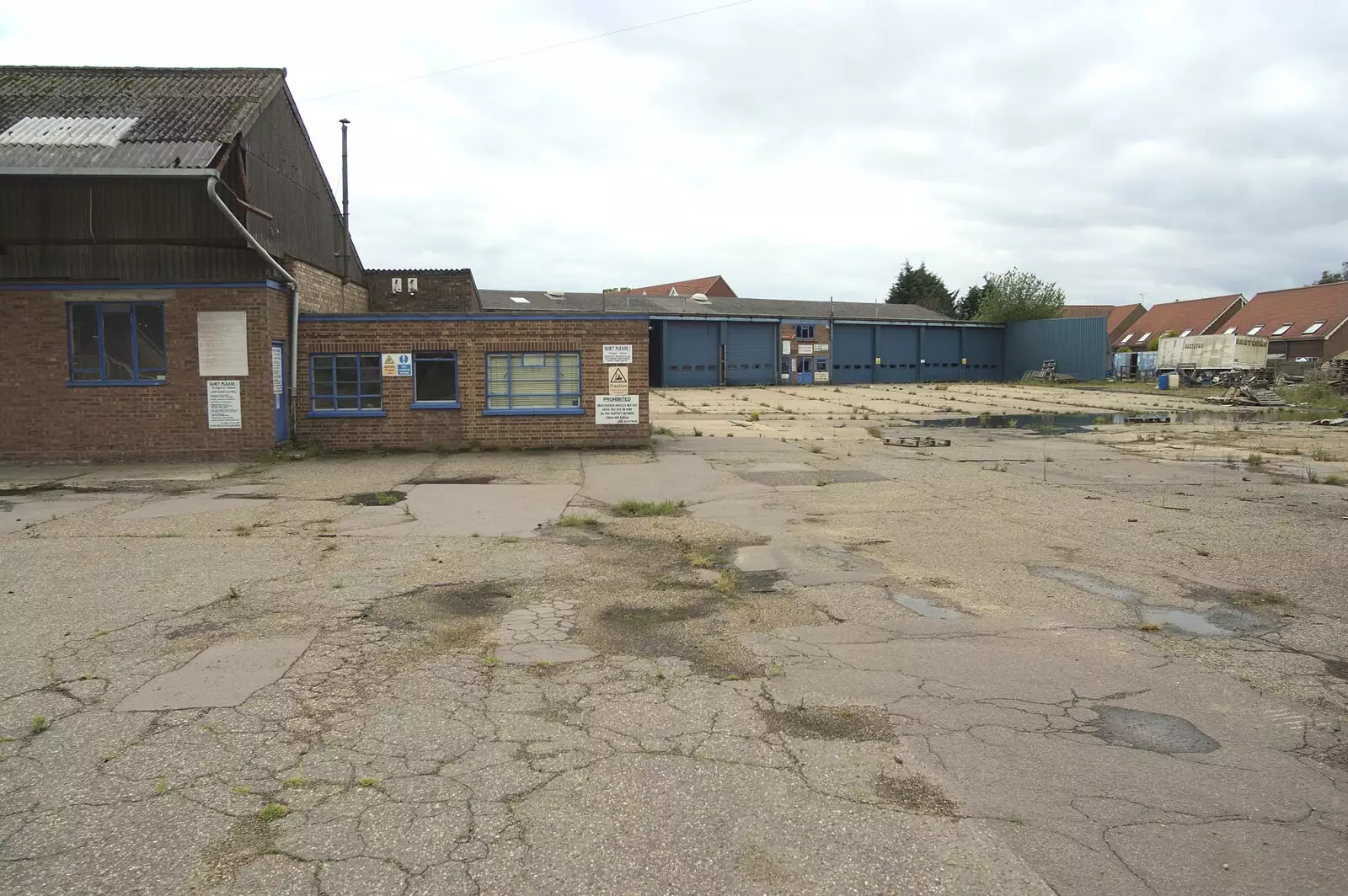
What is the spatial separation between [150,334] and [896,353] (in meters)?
42.9

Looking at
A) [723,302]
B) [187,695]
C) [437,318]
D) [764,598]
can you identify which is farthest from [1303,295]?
[187,695]

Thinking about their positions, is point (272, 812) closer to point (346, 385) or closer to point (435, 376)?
point (435, 376)

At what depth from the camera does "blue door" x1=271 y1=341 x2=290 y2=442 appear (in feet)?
55.4

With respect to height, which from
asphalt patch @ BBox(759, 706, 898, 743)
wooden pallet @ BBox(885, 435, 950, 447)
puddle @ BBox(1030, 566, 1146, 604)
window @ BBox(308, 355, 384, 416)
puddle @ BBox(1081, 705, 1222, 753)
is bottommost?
puddle @ BBox(1081, 705, 1222, 753)

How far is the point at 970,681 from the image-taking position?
5.29 metres

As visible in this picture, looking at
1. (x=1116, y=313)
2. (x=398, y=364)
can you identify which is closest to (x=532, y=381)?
(x=398, y=364)

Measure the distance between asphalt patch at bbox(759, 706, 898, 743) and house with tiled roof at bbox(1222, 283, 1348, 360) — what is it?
6722 cm

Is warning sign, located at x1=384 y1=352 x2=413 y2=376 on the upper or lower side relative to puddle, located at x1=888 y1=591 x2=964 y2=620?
upper

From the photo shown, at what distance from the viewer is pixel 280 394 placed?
57.0 ft

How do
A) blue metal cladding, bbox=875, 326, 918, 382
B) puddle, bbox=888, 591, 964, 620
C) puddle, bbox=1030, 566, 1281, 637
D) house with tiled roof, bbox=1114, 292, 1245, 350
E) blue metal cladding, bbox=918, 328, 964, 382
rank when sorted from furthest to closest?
house with tiled roof, bbox=1114, 292, 1245, 350 < blue metal cladding, bbox=918, 328, 964, 382 < blue metal cladding, bbox=875, 326, 918, 382 < puddle, bbox=888, 591, 964, 620 < puddle, bbox=1030, 566, 1281, 637

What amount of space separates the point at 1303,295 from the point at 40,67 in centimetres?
7467

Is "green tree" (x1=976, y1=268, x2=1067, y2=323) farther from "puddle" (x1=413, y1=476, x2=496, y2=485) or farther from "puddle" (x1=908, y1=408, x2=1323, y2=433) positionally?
"puddle" (x1=413, y1=476, x2=496, y2=485)

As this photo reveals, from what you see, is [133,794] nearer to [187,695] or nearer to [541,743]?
[187,695]

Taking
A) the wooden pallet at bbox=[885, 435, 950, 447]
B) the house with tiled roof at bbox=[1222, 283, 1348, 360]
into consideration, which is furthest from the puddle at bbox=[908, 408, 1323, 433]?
the house with tiled roof at bbox=[1222, 283, 1348, 360]
